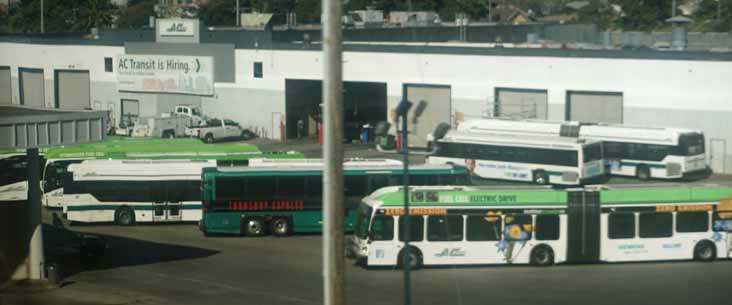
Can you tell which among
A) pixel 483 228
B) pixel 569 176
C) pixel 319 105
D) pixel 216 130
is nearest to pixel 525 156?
pixel 569 176

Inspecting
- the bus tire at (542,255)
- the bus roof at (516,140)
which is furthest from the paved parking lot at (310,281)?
the bus roof at (516,140)

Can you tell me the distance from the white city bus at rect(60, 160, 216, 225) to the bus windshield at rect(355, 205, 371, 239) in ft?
18.3

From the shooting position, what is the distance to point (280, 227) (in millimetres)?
20797

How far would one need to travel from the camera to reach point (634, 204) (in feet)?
57.6

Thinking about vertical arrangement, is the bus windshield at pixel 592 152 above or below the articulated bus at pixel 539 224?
above

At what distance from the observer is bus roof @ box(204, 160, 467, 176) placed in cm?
2064

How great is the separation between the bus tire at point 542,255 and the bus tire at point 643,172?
11.1 metres

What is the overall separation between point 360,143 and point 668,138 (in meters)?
11.4

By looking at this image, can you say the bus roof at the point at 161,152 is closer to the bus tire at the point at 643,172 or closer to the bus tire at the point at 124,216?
the bus tire at the point at 124,216

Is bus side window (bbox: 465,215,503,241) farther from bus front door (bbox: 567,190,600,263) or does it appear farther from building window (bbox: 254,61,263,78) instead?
building window (bbox: 254,61,263,78)

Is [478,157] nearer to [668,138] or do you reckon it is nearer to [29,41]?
[668,138]

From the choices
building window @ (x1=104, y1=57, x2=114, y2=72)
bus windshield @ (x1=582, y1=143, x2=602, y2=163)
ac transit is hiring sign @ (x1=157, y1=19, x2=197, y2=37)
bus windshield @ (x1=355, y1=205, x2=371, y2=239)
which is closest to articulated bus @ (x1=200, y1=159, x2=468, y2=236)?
bus windshield @ (x1=355, y1=205, x2=371, y2=239)

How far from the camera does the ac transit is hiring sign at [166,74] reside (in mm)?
38406

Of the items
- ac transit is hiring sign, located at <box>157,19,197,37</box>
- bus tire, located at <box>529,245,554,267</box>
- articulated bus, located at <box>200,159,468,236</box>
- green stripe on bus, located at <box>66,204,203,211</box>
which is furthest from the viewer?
ac transit is hiring sign, located at <box>157,19,197,37</box>
